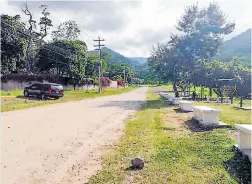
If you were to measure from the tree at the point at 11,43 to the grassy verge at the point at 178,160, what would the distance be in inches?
1118

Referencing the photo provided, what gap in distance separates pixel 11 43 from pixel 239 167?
32.7 metres

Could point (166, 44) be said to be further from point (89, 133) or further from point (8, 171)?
point (8, 171)

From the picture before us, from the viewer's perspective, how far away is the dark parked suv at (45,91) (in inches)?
1096

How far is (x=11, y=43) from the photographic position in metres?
34.2

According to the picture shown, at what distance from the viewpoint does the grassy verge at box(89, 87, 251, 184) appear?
523cm

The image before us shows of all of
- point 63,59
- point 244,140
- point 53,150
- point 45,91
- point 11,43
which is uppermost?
point 11,43

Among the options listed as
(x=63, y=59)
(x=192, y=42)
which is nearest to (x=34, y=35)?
(x=63, y=59)

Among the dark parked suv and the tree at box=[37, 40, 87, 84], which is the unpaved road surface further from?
the tree at box=[37, 40, 87, 84]

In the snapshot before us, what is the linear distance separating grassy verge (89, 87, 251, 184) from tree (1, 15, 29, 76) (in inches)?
1118

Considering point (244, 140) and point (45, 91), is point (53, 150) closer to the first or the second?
point (244, 140)

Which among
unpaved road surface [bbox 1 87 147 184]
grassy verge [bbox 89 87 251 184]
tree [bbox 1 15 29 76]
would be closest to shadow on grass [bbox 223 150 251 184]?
grassy verge [bbox 89 87 251 184]

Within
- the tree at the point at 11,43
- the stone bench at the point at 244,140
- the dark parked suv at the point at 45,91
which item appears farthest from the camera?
the tree at the point at 11,43

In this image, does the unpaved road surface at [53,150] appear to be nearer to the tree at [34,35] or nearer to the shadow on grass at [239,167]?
the shadow on grass at [239,167]


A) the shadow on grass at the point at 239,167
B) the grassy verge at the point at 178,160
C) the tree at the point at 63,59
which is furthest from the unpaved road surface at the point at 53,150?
the tree at the point at 63,59
